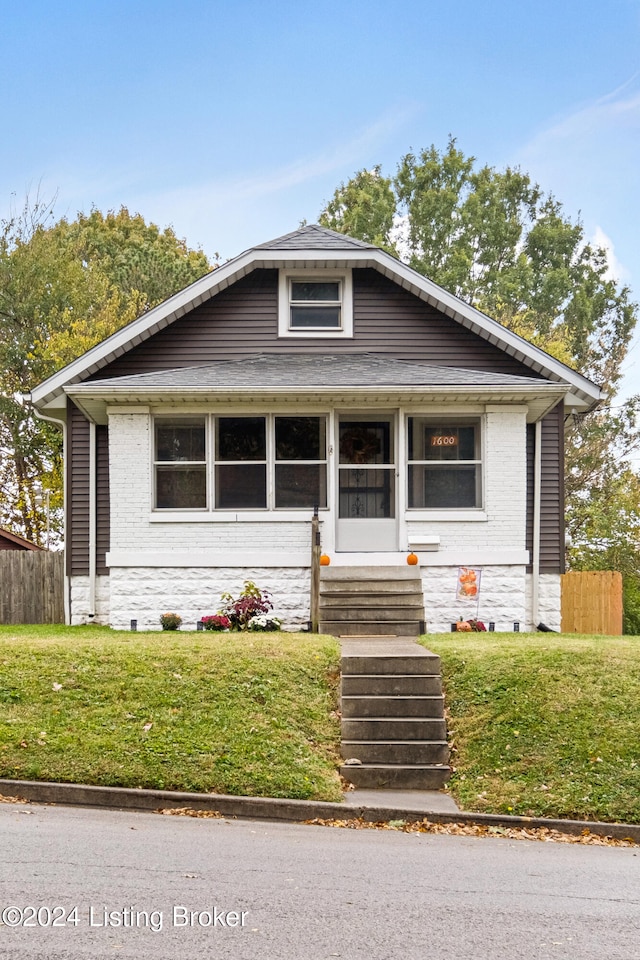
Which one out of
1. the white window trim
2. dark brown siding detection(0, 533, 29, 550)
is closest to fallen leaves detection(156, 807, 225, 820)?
the white window trim

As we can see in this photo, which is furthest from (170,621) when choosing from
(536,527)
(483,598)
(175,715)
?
(536,527)

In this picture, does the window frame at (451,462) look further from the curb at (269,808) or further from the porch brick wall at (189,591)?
the curb at (269,808)

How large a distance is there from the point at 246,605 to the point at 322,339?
502 cm

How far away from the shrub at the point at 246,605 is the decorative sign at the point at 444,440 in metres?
3.61

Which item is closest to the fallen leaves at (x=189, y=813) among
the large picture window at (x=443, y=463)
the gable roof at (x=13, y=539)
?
the large picture window at (x=443, y=463)

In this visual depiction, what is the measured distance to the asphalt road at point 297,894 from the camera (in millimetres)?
5059

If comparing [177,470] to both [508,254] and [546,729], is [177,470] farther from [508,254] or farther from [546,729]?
[508,254]

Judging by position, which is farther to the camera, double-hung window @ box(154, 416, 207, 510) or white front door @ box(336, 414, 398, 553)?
white front door @ box(336, 414, 398, 553)

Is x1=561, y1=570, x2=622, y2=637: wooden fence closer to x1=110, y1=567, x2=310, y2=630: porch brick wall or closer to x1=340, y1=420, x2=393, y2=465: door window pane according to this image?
x1=340, y1=420, x2=393, y2=465: door window pane

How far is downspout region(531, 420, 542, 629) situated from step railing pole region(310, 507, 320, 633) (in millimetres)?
3749

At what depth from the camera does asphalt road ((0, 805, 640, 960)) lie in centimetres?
506

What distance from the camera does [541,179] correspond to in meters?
43.0

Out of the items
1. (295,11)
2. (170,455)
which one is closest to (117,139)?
(295,11)

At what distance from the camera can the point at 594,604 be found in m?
18.5
